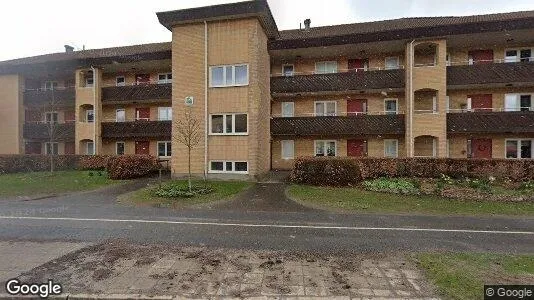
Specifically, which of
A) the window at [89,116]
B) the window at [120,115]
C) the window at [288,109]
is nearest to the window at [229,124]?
the window at [288,109]

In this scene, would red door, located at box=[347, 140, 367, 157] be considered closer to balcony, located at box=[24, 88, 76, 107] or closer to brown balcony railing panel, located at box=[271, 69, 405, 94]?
brown balcony railing panel, located at box=[271, 69, 405, 94]

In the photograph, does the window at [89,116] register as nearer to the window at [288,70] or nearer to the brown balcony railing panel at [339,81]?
the brown balcony railing panel at [339,81]

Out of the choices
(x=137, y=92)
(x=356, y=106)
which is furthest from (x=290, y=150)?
(x=137, y=92)

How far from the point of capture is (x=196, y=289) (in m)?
4.22

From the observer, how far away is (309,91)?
20391 mm

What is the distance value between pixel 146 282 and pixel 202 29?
16.2 meters

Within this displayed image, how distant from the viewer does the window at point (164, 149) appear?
78.4ft

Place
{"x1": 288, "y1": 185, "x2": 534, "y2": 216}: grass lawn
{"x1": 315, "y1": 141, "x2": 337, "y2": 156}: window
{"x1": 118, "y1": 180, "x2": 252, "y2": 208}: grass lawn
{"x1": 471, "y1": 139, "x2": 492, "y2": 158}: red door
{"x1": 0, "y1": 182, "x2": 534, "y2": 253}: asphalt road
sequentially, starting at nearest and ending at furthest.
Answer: {"x1": 0, "y1": 182, "x2": 534, "y2": 253}: asphalt road
{"x1": 288, "y1": 185, "x2": 534, "y2": 216}: grass lawn
{"x1": 118, "y1": 180, "x2": 252, "y2": 208}: grass lawn
{"x1": 471, "y1": 139, "x2": 492, "y2": 158}: red door
{"x1": 315, "y1": 141, "x2": 337, "y2": 156}: window

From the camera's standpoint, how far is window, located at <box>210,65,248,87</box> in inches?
675

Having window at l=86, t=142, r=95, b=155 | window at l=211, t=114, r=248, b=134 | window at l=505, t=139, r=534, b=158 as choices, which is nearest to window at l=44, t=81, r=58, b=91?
window at l=86, t=142, r=95, b=155

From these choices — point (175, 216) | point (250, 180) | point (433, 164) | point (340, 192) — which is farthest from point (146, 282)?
point (433, 164)

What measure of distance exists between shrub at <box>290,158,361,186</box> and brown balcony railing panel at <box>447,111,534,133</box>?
8.25 meters

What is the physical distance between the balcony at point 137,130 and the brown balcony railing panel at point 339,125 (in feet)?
27.8

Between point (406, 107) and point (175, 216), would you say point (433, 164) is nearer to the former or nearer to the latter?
point (406, 107)
